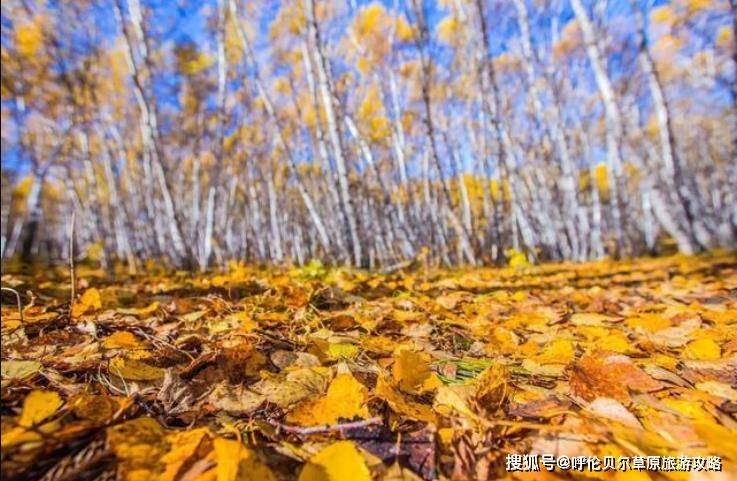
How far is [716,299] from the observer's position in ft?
7.47

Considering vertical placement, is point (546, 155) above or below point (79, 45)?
below

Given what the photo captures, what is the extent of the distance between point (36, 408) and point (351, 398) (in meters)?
0.49

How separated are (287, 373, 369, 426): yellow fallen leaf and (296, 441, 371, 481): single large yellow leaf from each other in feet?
0.45

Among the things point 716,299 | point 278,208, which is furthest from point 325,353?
point 278,208

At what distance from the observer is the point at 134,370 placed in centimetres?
93

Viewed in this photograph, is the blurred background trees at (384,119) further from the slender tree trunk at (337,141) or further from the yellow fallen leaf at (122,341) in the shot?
the yellow fallen leaf at (122,341)

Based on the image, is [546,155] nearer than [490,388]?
No

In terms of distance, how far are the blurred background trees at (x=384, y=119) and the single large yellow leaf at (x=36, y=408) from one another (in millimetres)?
4823

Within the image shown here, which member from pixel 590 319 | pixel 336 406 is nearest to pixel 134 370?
pixel 336 406

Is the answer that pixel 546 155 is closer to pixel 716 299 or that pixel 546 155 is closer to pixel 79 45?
pixel 716 299

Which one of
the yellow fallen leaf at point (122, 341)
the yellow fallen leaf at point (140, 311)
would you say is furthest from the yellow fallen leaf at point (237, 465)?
the yellow fallen leaf at point (140, 311)

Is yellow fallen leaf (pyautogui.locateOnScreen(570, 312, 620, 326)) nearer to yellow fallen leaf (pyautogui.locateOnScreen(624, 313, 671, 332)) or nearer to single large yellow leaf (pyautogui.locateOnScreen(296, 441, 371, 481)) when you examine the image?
yellow fallen leaf (pyautogui.locateOnScreen(624, 313, 671, 332))

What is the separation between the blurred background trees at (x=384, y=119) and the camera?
649 centimetres

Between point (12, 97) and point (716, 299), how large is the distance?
14.4 metres
